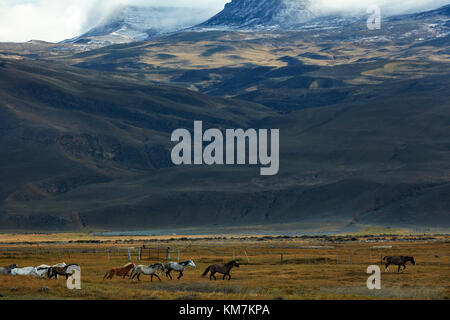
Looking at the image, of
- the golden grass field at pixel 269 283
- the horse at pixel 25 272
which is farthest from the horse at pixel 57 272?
the horse at pixel 25 272

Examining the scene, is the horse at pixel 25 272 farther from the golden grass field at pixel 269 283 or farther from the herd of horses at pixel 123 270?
the golden grass field at pixel 269 283

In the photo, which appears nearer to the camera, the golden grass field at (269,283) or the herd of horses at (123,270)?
the golden grass field at (269,283)

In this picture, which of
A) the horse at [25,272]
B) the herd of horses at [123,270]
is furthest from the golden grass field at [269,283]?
the horse at [25,272]

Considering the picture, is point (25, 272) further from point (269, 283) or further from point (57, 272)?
point (269, 283)

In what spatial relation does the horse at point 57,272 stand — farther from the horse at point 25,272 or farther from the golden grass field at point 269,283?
the horse at point 25,272

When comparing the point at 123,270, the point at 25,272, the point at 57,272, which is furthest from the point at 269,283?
the point at 25,272

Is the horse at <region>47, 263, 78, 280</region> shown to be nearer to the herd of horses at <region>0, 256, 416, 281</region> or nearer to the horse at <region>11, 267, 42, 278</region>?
the herd of horses at <region>0, 256, 416, 281</region>

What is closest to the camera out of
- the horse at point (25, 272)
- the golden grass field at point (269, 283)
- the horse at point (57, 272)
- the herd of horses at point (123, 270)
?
the golden grass field at point (269, 283)

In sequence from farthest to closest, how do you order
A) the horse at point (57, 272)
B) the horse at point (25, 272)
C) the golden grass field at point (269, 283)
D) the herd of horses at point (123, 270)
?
the horse at point (25, 272) < the herd of horses at point (123, 270) < the horse at point (57, 272) < the golden grass field at point (269, 283)

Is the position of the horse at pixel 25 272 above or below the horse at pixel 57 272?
below

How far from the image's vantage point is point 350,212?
186 m
